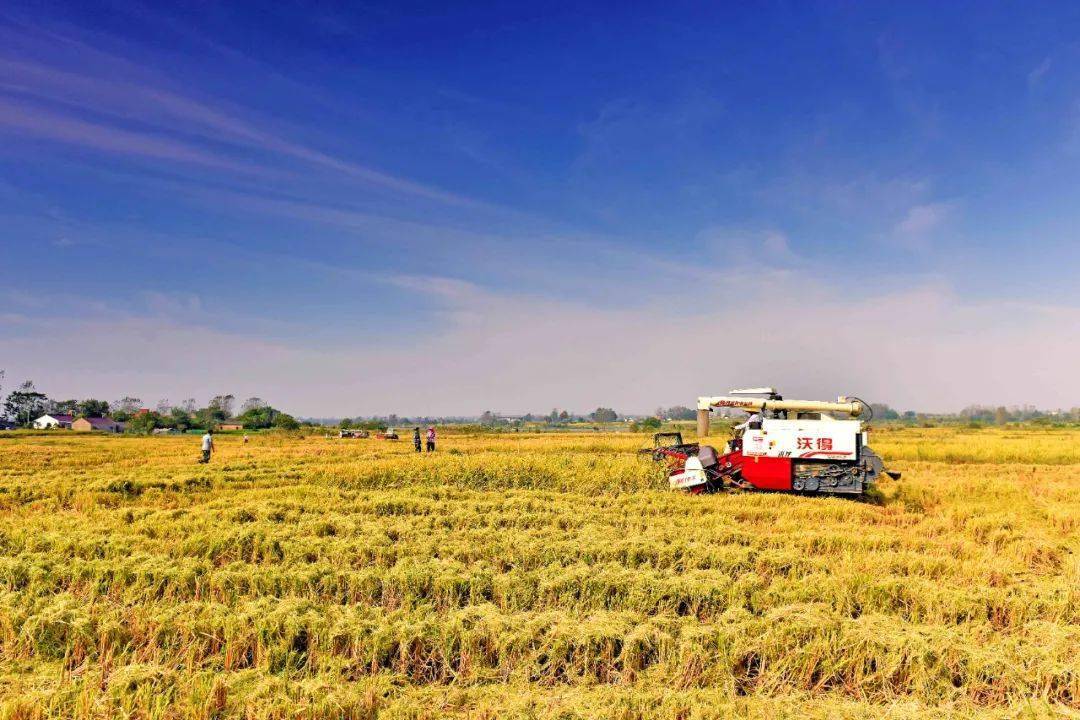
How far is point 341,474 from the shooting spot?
15.2 meters

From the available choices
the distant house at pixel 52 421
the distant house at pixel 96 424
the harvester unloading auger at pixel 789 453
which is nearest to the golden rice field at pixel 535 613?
the harvester unloading auger at pixel 789 453

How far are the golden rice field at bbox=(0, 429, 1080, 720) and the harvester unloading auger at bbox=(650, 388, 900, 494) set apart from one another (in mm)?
2031

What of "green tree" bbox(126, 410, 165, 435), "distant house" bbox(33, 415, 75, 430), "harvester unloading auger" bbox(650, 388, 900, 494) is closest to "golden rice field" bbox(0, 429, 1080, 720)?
"harvester unloading auger" bbox(650, 388, 900, 494)

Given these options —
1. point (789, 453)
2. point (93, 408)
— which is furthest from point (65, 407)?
point (789, 453)

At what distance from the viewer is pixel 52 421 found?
92625 mm

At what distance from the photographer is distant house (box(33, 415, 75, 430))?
8981cm

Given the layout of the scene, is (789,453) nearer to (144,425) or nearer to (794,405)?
(794,405)

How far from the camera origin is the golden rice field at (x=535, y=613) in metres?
3.97

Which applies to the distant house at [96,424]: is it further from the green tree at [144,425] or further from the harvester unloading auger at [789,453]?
the harvester unloading auger at [789,453]

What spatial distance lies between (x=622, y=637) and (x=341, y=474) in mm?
11951

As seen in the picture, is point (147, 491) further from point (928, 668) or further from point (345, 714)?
point (928, 668)

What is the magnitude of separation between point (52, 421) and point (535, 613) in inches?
4542

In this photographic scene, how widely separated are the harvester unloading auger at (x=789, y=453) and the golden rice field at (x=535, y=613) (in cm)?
203

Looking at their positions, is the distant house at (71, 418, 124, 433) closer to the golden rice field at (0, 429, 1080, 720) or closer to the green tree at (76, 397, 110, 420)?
the green tree at (76, 397, 110, 420)
